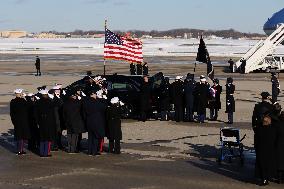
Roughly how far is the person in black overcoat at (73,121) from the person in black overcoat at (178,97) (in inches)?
236

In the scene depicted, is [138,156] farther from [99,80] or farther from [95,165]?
[99,80]

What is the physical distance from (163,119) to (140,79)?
1829mm

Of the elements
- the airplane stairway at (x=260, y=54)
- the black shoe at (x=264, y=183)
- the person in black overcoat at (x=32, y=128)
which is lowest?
the black shoe at (x=264, y=183)

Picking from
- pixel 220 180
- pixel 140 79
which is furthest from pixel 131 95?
pixel 220 180

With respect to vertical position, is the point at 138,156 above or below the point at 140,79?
below

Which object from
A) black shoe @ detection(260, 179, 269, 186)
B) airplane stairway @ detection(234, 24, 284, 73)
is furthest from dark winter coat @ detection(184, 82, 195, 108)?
airplane stairway @ detection(234, 24, 284, 73)

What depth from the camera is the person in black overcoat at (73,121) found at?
1544cm

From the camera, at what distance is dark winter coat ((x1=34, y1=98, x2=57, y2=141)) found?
15.0 m

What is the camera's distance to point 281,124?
11.9 meters

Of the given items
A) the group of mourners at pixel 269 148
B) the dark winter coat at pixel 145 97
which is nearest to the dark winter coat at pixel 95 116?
the group of mourners at pixel 269 148

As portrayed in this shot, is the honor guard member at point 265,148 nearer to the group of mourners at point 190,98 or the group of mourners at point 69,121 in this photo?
the group of mourners at point 69,121

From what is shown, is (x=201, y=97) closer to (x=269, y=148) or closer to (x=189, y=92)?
(x=189, y=92)

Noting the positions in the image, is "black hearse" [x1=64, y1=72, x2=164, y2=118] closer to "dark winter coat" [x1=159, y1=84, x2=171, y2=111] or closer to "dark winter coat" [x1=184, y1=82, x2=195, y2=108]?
"dark winter coat" [x1=159, y1=84, x2=171, y2=111]

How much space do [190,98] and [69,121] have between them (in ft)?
20.9
